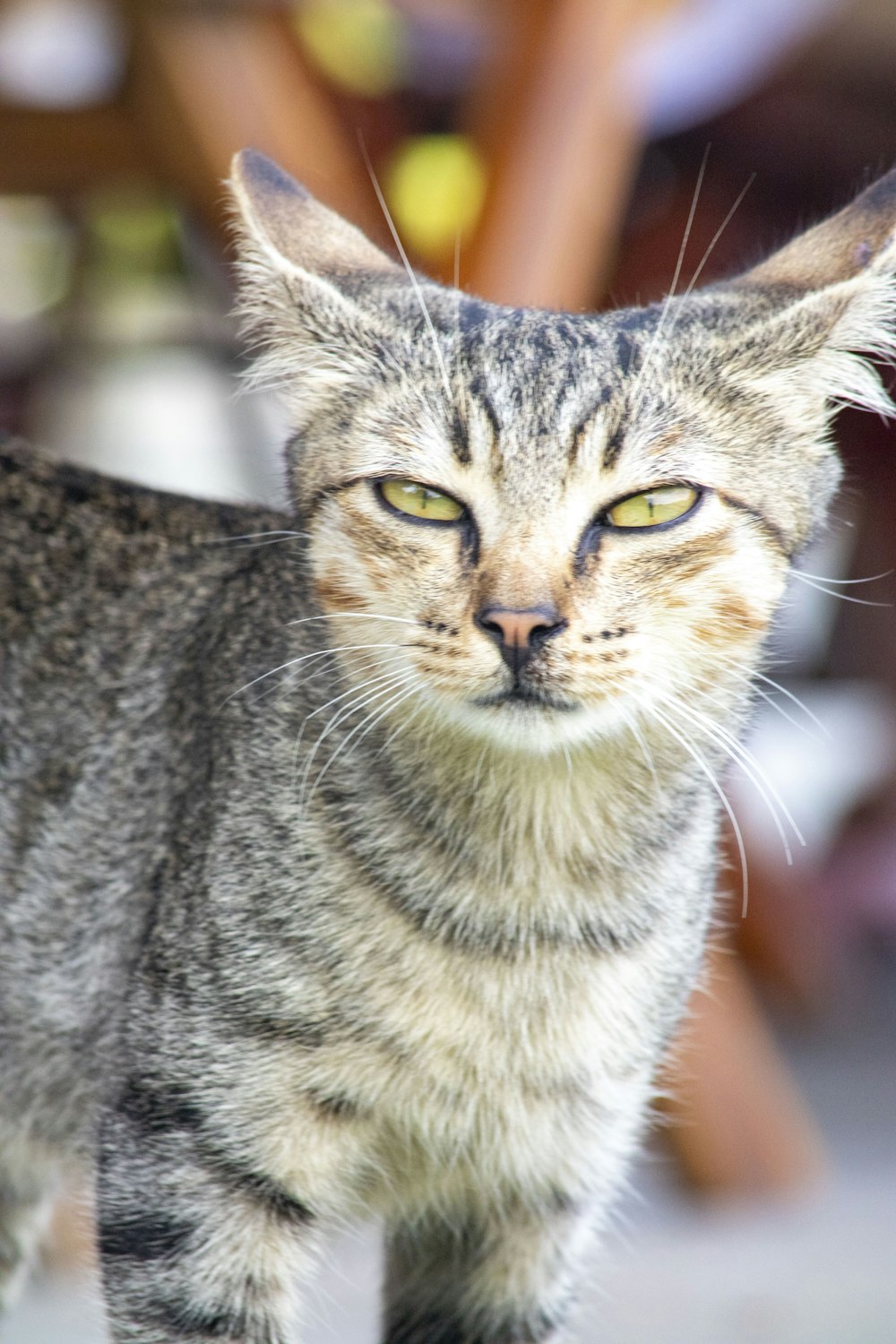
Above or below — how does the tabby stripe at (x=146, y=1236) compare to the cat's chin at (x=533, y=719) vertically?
below

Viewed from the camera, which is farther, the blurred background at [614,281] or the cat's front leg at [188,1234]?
the blurred background at [614,281]

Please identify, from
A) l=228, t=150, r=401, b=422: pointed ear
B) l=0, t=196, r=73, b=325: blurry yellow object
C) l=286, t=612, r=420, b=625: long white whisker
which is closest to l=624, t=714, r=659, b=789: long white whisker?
l=286, t=612, r=420, b=625: long white whisker

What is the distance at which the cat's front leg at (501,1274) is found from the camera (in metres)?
2.78

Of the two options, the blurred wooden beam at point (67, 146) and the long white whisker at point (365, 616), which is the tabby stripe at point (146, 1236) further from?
the blurred wooden beam at point (67, 146)

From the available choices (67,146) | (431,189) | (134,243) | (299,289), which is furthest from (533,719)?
(134,243)

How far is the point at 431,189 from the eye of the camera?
558 cm

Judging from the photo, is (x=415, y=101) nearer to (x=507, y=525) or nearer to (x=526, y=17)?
(x=526, y=17)

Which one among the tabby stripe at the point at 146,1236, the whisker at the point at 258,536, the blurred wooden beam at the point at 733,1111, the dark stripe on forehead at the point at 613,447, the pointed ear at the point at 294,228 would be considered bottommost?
the blurred wooden beam at the point at 733,1111

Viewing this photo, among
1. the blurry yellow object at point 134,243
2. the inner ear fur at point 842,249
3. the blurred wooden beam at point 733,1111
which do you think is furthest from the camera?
the blurry yellow object at point 134,243

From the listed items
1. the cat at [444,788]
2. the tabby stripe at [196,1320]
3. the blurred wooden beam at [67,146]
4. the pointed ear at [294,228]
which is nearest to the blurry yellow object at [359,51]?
the blurred wooden beam at [67,146]

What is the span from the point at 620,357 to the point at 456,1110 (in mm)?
1059

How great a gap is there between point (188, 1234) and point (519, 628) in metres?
0.95

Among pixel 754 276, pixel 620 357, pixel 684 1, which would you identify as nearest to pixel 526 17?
pixel 684 1

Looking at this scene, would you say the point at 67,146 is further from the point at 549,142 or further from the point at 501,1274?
the point at 501,1274
